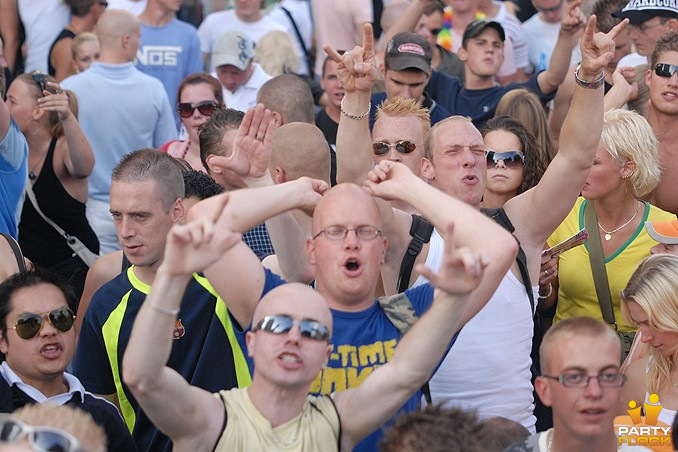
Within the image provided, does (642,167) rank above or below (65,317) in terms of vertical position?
above

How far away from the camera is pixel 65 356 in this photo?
15.8 ft

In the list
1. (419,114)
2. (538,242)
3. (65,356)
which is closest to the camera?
(65,356)

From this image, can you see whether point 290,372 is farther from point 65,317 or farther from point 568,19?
point 568,19

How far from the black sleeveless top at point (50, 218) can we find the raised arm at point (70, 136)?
5.0 inches

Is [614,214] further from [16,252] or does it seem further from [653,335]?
[16,252]

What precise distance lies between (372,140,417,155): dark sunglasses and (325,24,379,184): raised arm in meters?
1.00

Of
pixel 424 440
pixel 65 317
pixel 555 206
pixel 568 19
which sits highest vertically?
pixel 568 19

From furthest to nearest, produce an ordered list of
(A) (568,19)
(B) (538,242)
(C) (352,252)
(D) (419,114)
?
(A) (568,19) → (D) (419,114) → (B) (538,242) → (C) (352,252)

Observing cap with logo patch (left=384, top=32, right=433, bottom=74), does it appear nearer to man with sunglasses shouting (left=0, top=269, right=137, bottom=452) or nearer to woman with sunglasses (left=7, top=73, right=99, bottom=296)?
woman with sunglasses (left=7, top=73, right=99, bottom=296)

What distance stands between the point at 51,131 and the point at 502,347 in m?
3.56

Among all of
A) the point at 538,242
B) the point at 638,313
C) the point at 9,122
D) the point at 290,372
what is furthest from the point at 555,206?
the point at 9,122

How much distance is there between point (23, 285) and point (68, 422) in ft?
4.86

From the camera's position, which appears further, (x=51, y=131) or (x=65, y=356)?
(x=51, y=131)

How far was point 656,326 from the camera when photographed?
193 inches
